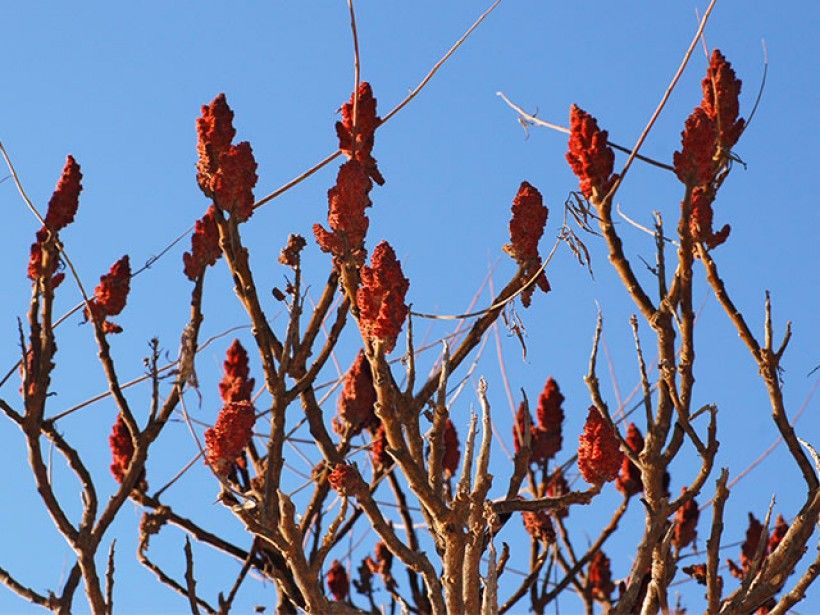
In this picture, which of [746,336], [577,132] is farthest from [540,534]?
[577,132]

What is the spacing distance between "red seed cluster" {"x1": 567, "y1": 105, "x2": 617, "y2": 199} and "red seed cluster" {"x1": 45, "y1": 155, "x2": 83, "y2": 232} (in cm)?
181

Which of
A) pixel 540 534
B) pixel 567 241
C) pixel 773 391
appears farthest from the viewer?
pixel 540 534

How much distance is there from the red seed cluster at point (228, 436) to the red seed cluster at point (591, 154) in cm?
131

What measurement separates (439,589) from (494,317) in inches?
35.6

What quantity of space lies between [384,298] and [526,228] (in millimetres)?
674

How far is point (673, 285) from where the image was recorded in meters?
4.07

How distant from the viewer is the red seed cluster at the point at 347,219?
354 cm

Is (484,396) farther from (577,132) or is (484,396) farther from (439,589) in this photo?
Answer: (577,132)

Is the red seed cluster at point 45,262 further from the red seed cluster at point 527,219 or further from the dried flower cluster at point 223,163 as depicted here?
the red seed cluster at point 527,219

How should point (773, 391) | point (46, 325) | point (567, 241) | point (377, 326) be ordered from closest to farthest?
point (377, 326), point (567, 241), point (773, 391), point (46, 325)

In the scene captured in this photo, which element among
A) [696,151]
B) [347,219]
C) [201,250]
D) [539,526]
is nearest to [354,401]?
[201,250]

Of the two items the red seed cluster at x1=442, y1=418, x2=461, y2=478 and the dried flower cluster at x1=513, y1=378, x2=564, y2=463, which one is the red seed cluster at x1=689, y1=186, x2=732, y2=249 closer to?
the dried flower cluster at x1=513, y1=378, x2=564, y2=463

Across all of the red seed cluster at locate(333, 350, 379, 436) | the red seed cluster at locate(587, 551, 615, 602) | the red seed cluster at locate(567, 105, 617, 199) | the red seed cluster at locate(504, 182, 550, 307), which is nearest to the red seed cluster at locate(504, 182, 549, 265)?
the red seed cluster at locate(504, 182, 550, 307)

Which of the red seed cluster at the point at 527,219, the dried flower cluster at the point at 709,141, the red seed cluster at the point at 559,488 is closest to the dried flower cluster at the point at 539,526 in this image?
the red seed cluster at the point at 559,488
